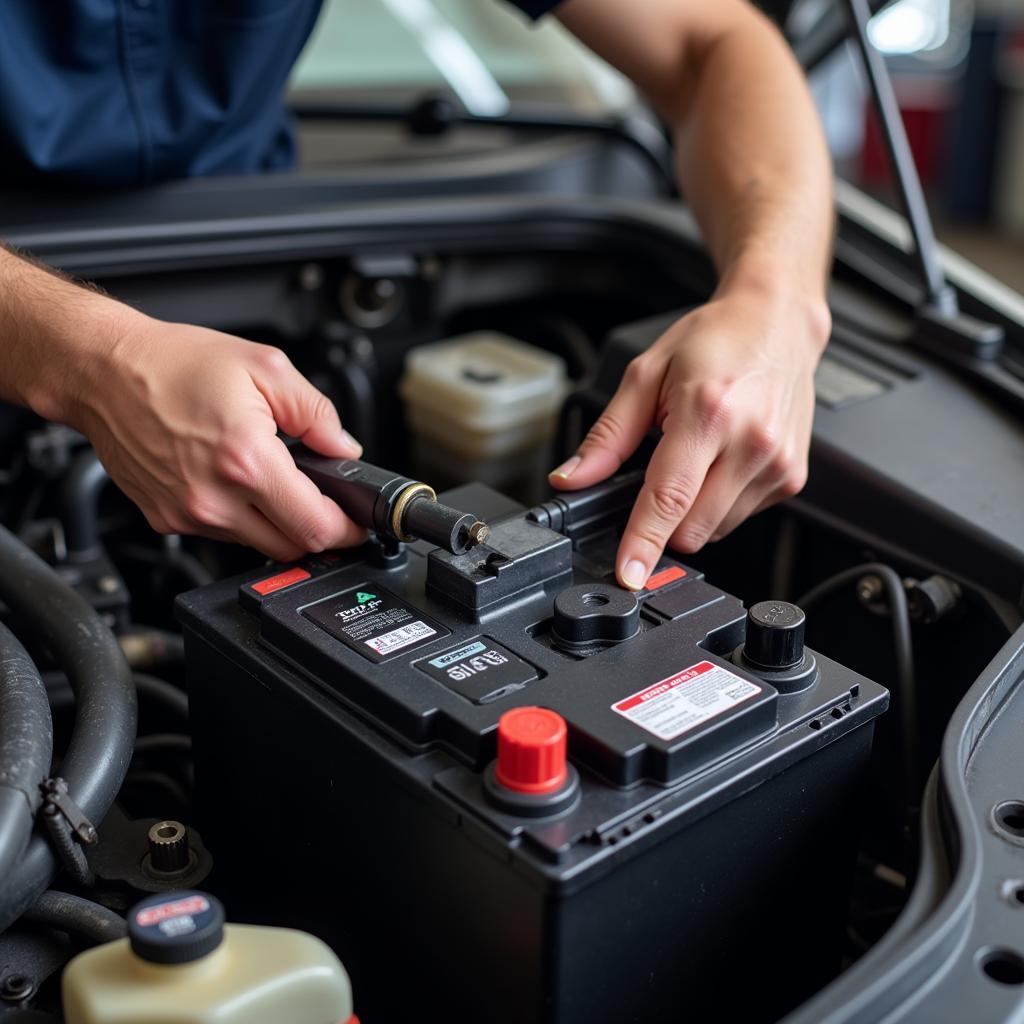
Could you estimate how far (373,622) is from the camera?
726 millimetres

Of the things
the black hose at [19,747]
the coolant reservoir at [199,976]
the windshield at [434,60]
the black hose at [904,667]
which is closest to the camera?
the coolant reservoir at [199,976]

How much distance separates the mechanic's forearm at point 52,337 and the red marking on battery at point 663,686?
1.37 ft

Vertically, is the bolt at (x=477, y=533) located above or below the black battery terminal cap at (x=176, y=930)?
above

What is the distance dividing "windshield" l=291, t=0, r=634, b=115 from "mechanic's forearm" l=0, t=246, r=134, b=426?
2.97 feet

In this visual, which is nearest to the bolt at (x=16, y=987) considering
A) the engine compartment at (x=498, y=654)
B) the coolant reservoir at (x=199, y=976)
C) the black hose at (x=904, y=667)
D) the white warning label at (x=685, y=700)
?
the engine compartment at (x=498, y=654)

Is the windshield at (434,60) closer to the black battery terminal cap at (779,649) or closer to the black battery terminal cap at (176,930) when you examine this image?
the black battery terminal cap at (779,649)

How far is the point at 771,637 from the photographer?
2.28 feet

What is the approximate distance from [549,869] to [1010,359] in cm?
75

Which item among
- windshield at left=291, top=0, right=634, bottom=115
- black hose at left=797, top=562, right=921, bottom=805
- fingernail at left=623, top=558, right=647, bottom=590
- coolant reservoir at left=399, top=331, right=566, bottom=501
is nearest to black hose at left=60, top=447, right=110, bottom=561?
coolant reservoir at left=399, top=331, right=566, bottom=501

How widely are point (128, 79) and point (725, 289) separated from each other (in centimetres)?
57

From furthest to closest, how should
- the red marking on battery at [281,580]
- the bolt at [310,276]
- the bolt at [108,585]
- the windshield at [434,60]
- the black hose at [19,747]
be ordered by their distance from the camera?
the windshield at [434,60]
the bolt at [310,276]
the bolt at [108,585]
the red marking on battery at [281,580]
the black hose at [19,747]

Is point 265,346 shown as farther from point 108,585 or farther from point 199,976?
point 199,976

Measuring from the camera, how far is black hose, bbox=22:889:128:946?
694 mm

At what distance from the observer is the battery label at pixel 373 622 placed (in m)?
0.70
